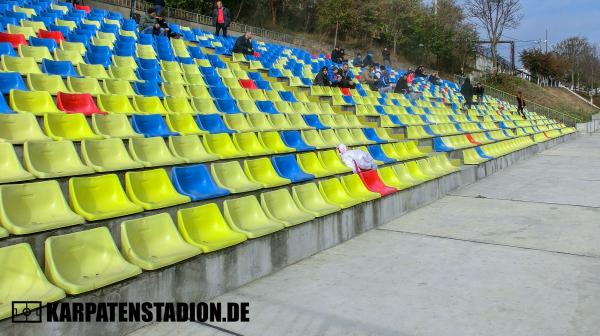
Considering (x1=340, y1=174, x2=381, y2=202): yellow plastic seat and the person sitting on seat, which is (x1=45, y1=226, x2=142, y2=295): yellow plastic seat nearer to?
(x1=340, y1=174, x2=381, y2=202): yellow plastic seat

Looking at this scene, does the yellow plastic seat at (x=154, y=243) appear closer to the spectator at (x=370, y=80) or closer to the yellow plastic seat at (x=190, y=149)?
the yellow plastic seat at (x=190, y=149)

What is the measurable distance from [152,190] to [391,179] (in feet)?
12.1


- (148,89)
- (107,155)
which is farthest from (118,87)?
(107,155)

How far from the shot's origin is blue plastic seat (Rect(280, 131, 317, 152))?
6608mm

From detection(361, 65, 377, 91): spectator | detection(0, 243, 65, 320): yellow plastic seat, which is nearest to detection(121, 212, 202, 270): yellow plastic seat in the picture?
detection(0, 243, 65, 320): yellow plastic seat

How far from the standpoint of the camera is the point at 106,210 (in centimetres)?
336

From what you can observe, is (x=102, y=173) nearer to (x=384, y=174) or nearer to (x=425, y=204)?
(x=384, y=174)

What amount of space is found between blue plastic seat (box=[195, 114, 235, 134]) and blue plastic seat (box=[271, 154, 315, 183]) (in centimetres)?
100

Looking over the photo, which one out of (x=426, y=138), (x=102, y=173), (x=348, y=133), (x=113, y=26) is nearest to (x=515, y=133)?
(x=426, y=138)

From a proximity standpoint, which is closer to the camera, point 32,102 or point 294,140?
point 32,102

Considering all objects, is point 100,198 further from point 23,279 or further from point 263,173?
point 263,173

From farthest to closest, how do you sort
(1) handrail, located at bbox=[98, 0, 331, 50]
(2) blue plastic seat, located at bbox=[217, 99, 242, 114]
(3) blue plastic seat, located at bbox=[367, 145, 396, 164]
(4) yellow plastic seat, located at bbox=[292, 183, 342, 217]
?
(1) handrail, located at bbox=[98, 0, 331, 50], (3) blue plastic seat, located at bbox=[367, 145, 396, 164], (2) blue plastic seat, located at bbox=[217, 99, 242, 114], (4) yellow plastic seat, located at bbox=[292, 183, 342, 217]

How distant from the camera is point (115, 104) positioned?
574 centimetres

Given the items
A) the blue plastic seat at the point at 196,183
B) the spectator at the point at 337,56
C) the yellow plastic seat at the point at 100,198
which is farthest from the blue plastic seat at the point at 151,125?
the spectator at the point at 337,56
